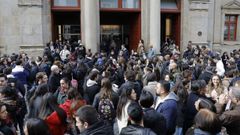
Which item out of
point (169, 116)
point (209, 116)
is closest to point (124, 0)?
point (169, 116)

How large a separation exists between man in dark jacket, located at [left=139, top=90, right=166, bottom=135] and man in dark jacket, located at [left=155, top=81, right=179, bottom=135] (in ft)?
1.93

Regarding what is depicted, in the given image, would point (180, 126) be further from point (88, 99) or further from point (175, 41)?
point (175, 41)

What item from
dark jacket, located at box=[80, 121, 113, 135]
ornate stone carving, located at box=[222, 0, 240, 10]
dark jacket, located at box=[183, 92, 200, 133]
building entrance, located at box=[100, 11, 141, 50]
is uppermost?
ornate stone carving, located at box=[222, 0, 240, 10]

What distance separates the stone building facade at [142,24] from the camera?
61.0ft

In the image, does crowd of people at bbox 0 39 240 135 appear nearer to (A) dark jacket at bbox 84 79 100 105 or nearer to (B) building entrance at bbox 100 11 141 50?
(A) dark jacket at bbox 84 79 100 105

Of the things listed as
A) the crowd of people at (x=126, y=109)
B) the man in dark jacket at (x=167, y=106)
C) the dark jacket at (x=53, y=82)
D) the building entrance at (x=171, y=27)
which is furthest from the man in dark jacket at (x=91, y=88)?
the building entrance at (x=171, y=27)

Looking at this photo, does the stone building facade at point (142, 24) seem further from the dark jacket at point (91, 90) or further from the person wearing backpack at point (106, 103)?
the person wearing backpack at point (106, 103)

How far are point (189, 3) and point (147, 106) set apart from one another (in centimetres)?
1964

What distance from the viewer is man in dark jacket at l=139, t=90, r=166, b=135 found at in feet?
13.5

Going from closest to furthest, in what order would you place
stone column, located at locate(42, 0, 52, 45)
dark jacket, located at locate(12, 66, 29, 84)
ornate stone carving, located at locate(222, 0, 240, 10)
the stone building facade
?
dark jacket, located at locate(12, 66, 29, 84)
the stone building facade
stone column, located at locate(42, 0, 52, 45)
ornate stone carving, located at locate(222, 0, 240, 10)

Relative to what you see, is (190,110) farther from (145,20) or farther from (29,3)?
(145,20)

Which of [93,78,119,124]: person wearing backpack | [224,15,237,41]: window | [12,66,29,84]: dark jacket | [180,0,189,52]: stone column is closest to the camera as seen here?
[93,78,119,124]: person wearing backpack

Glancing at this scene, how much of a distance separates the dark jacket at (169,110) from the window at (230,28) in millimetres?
22529

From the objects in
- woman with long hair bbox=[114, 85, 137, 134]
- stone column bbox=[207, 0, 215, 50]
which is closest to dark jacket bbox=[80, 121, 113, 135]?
woman with long hair bbox=[114, 85, 137, 134]
